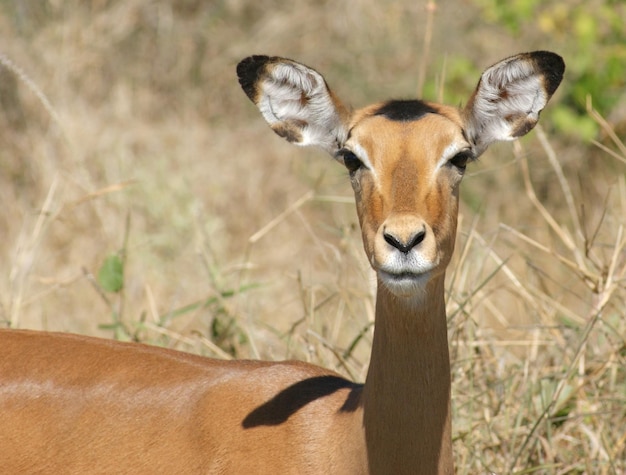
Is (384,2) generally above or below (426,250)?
above

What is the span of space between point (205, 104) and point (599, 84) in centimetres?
372

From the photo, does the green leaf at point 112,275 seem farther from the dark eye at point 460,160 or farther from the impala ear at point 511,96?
the dark eye at point 460,160

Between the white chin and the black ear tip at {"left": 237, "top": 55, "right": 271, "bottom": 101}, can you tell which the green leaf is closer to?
the black ear tip at {"left": 237, "top": 55, "right": 271, "bottom": 101}

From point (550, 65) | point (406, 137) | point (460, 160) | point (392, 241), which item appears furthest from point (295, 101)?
point (392, 241)

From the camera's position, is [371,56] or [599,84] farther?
[371,56]

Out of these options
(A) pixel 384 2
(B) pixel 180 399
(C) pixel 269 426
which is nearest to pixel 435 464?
(C) pixel 269 426

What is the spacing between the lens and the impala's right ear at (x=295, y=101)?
4.26 metres

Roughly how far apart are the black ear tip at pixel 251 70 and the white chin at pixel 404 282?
3.26 ft

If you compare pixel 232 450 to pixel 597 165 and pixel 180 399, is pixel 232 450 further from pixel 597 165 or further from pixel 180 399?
pixel 597 165

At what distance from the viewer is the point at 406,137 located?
3916 mm

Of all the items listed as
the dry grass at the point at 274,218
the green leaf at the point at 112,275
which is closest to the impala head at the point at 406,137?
the dry grass at the point at 274,218

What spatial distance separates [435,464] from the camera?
12.9 feet

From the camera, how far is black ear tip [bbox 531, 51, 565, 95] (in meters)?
4.17

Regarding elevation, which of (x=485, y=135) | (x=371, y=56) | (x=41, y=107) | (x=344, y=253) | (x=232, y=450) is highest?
(x=371, y=56)
